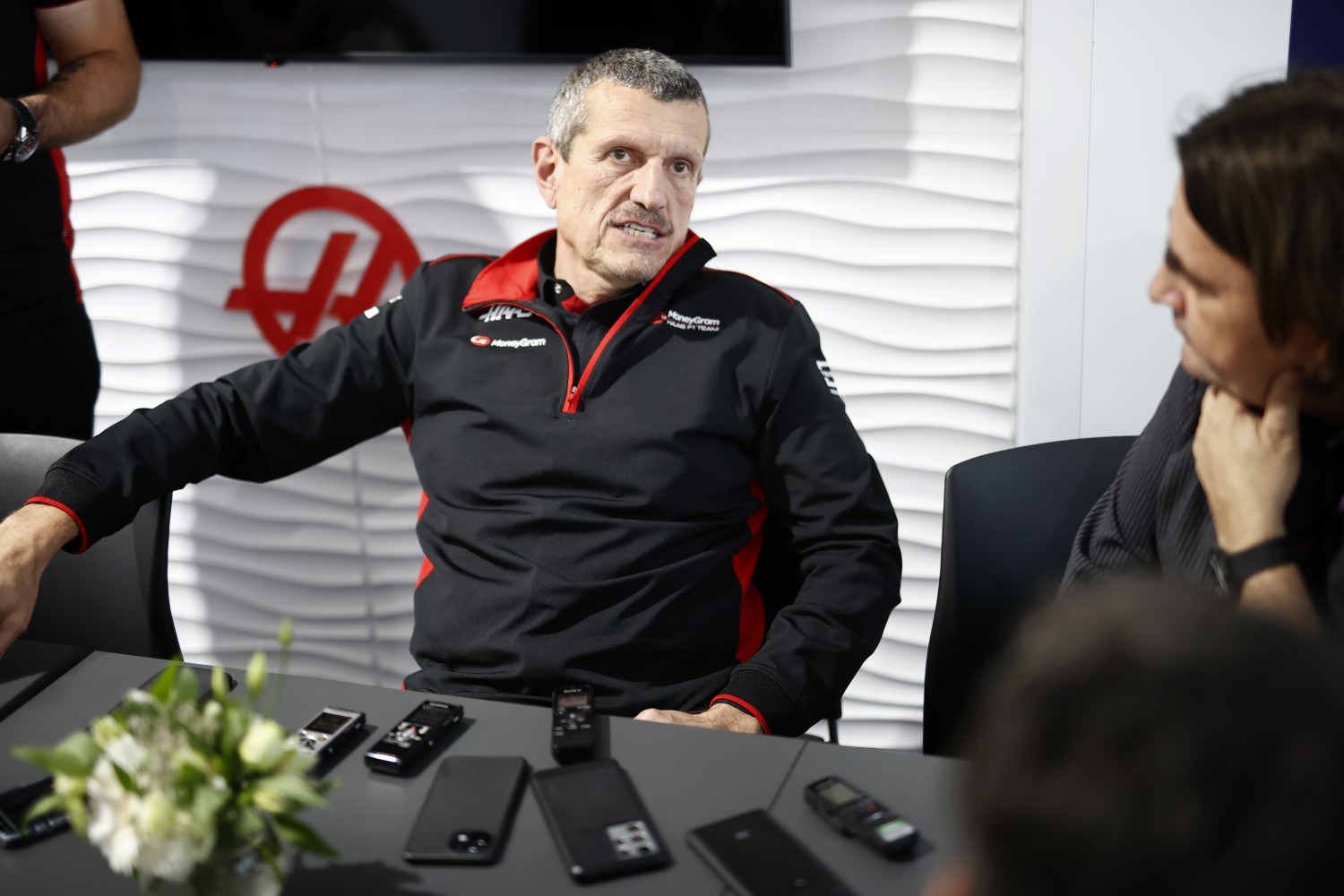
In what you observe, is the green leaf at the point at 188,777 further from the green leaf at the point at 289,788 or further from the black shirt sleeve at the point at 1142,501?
the black shirt sleeve at the point at 1142,501

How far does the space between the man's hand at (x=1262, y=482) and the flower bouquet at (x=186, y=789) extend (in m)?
0.96

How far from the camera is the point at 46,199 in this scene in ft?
7.68

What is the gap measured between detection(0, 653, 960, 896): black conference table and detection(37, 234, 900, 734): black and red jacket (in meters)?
0.36

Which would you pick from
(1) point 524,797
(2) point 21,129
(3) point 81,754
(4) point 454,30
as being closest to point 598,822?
(1) point 524,797

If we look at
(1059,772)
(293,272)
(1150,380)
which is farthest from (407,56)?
(1059,772)

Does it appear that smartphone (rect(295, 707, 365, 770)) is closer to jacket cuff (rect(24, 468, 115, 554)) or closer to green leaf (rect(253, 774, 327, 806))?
green leaf (rect(253, 774, 327, 806))

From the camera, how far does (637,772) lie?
1.25m

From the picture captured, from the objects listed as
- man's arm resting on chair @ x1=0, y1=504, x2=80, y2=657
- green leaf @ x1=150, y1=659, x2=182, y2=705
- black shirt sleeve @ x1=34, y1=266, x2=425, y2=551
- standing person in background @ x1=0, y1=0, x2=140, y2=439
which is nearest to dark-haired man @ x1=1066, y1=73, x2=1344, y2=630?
green leaf @ x1=150, y1=659, x2=182, y2=705

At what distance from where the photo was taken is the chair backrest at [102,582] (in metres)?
1.88

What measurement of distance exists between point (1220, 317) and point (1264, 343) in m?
0.05

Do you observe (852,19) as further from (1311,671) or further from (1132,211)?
(1311,671)

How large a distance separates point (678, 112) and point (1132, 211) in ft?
3.36

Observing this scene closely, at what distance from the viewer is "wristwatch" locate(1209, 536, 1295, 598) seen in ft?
4.11

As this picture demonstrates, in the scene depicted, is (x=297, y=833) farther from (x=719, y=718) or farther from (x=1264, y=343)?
(x=1264, y=343)
